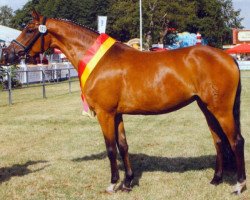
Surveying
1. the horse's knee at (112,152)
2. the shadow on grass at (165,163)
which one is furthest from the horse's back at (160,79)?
the shadow on grass at (165,163)

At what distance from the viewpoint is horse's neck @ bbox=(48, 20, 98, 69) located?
6402 millimetres

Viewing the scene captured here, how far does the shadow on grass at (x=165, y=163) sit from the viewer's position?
24.4 ft

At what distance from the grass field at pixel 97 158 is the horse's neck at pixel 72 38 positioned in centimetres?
187

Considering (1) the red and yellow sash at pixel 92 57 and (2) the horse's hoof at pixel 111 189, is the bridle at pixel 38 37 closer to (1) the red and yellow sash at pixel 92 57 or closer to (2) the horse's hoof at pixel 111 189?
(1) the red and yellow sash at pixel 92 57

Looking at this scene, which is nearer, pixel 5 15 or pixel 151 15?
pixel 151 15

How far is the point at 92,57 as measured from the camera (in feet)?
20.7

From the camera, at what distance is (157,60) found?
6.23 m

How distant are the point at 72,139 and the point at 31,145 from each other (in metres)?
1.00

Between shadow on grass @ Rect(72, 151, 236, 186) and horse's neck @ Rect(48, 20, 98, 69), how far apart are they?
212cm

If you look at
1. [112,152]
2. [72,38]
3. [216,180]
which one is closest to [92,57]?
[72,38]

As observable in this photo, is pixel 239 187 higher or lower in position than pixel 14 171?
higher

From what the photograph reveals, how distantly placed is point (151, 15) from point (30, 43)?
56.8 m

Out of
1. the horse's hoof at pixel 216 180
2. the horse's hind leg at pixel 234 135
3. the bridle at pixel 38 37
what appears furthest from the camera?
the horse's hoof at pixel 216 180

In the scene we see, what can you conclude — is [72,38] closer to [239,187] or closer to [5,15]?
[239,187]
